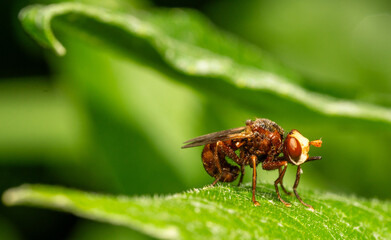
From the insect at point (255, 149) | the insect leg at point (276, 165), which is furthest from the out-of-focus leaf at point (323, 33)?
the insect leg at point (276, 165)

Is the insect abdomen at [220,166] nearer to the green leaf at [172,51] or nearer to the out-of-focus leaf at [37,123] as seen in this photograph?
the green leaf at [172,51]

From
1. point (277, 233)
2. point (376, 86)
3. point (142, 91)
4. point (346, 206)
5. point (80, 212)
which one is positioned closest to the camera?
point (80, 212)

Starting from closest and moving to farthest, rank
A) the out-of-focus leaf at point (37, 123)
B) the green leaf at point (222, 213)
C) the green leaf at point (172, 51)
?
the green leaf at point (222, 213)
the green leaf at point (172, 51)
the out-of-focus leaf at point (37, 123)

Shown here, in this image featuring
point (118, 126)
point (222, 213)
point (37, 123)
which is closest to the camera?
point (222, 213)

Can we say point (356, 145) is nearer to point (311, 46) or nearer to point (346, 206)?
point (311, 46)

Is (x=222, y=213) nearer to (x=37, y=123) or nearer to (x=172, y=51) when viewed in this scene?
(x=172, y=51)

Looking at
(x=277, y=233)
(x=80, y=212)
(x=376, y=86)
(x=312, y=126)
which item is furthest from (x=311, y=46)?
(x=80, y=212)

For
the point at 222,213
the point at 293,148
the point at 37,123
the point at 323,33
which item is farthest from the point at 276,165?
the point at 323,33
